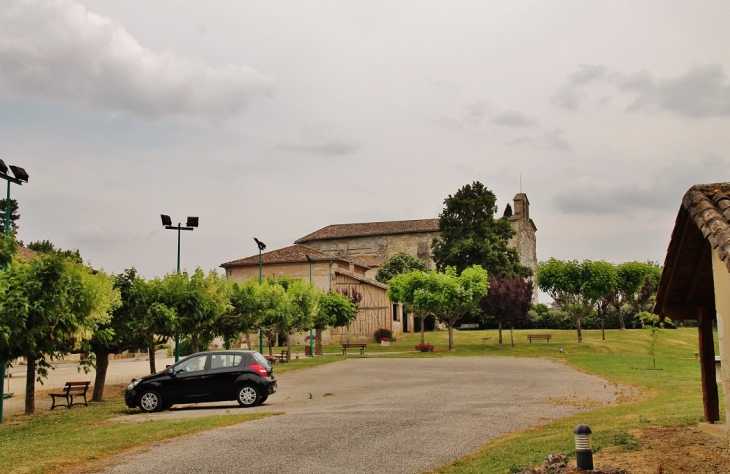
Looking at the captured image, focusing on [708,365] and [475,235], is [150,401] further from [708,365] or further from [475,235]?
[475,235]

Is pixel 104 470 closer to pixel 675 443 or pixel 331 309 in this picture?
pixel 675 443

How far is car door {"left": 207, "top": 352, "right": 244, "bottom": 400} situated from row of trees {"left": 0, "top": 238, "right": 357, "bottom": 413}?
325 centimetres

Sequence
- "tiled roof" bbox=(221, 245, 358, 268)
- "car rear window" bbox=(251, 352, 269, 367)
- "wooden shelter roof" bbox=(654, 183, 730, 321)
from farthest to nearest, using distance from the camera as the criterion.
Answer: "tiled roof" bbox=(221, 245, 358, 268) → "car rear window" bbox=(251, 352, 269, 367) → "wooden shelter roof" bbox=(654, 183, 730, 321)

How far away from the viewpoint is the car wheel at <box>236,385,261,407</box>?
20.4m

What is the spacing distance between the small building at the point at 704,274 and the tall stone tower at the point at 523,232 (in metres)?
81.2

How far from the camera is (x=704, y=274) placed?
10133mm

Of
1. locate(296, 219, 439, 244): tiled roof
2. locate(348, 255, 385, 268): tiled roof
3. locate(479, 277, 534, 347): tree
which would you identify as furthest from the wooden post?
locate(296, 219, 439, 244): tiled roof

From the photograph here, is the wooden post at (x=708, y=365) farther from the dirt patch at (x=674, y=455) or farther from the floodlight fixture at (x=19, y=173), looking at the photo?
the floodlight fixture at (x=19, y=173)

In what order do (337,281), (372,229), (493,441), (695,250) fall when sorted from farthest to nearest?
(372,229), (337,281), (493,441), (695,250)

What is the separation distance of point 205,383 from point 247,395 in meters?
1.18

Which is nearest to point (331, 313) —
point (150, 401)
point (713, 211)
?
point (150, 401)

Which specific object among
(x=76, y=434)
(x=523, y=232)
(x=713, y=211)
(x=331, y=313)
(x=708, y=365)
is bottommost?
(x=76, y=434)

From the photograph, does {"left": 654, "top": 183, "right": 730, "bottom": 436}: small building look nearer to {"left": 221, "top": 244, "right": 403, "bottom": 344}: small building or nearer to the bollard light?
the bollard light

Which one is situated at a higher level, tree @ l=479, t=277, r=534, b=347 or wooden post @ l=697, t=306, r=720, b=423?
tree @ l=479, t=277, r=534, b=347
